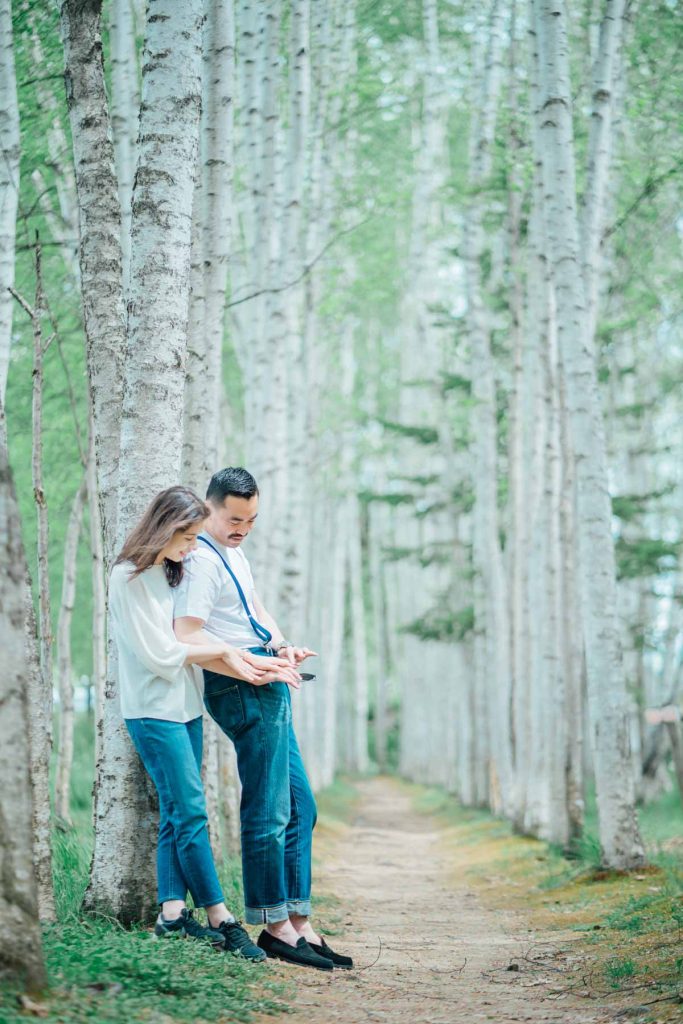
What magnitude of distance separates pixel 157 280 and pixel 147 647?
5.71 ft

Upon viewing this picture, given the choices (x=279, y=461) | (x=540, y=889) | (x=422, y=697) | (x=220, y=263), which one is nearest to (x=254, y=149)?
(x=279, y=461)

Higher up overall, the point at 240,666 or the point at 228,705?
the point at 240,666

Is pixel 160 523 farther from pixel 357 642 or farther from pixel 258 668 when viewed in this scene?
pixel 357 642

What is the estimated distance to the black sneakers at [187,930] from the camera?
431 cm

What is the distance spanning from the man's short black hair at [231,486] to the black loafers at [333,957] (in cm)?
198

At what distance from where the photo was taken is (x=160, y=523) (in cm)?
434

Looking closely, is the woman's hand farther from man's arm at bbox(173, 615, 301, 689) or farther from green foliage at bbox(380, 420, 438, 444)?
green foliage at bbox(380, 420, 438, 444)

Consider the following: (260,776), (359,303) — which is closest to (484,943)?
(260,776)

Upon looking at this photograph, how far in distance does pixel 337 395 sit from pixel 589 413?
1391cm

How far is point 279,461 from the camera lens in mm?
11133

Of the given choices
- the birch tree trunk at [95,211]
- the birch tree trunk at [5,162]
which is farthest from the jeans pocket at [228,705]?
the birch tree trunk at [5,162]

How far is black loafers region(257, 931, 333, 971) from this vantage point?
461cm

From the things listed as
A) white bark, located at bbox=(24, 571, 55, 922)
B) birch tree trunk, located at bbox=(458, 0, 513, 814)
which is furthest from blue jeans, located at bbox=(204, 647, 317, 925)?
birch tree trunk, located at bbox=(458, 0, 513, 814)

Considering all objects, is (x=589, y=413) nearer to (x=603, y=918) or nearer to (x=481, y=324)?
(x=603, y=918)
